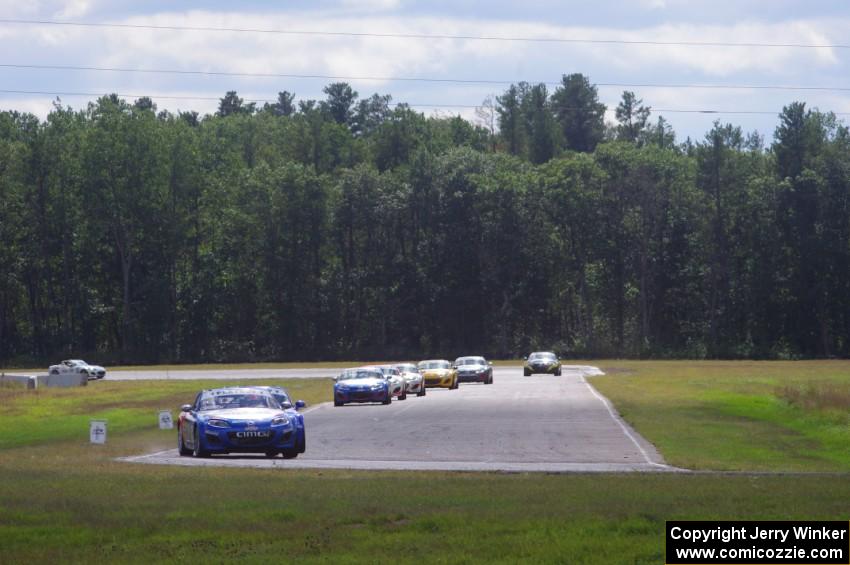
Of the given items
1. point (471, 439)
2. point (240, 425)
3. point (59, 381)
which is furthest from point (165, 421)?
point (59, 381)

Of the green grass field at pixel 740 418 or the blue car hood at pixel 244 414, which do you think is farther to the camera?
the green grass field at pixel 740 418

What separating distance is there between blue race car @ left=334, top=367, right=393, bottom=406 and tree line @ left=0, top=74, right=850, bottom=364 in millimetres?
61002

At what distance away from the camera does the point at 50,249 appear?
355ft

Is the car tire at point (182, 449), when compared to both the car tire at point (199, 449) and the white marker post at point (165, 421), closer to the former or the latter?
the car tire at point (199, 449)

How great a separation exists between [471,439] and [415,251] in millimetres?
84105

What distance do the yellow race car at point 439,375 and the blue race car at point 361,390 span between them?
12.6 m

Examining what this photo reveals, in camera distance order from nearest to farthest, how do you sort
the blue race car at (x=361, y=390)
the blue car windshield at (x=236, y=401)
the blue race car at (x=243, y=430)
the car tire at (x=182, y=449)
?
the blue race car at (x=243, y=430), the blue car windshield at (x=236, y=401), the car tire at (x=182, y=449), the blue race car at (x=361, y=390)

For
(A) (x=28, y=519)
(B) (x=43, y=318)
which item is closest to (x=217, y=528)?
(A) (x=28, y=519)

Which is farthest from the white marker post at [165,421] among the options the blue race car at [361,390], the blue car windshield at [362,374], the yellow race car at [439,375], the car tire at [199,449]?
the yellow race car at [439,375]

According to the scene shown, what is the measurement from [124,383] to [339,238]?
49655 mm

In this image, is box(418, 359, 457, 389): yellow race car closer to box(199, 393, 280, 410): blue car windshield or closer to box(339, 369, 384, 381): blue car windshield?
box(339, 369, 384, 381): blue car windshield

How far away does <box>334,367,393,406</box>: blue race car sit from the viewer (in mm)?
43719

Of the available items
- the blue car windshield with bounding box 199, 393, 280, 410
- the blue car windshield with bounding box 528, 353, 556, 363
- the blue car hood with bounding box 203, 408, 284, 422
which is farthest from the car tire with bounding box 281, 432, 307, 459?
the blue car windshield with bounding box 528, 353, 556, 363

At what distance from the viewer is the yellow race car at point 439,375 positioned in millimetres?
57562
